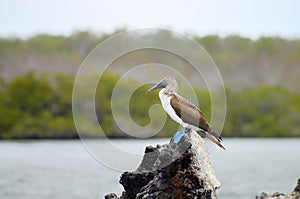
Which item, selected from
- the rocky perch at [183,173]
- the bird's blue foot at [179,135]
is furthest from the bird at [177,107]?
the rocky perch at [183,173]

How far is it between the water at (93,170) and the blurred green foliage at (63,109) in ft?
3.70

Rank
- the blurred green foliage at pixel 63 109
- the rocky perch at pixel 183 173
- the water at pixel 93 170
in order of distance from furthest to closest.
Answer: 1. the blurred green foliage at pixel 63 109
2. the water at pixel 93 170
3. the rocky perch at pixel 183 173

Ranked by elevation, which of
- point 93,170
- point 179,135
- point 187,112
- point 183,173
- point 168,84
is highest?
point 93,170

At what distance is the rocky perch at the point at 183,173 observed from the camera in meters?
9.19

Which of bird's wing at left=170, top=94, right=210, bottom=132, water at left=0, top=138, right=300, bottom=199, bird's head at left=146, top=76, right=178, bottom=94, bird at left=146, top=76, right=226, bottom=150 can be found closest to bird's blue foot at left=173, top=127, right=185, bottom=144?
bird at left=146, top=76, right=226, bottom=150

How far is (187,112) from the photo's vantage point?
9.36 metres

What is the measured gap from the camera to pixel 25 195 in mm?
24203

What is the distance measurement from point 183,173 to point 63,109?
40.9m

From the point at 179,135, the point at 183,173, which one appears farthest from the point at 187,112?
the point at 183,173

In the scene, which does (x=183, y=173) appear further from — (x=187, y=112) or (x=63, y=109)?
(x=63, y=109)

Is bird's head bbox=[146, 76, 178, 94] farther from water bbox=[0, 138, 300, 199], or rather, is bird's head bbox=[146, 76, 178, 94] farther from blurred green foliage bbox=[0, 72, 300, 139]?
blurred green foliage bbox=[0, 72, 300, 139]

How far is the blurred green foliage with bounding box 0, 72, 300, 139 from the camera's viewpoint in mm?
48531

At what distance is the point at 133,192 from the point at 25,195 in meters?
14.7

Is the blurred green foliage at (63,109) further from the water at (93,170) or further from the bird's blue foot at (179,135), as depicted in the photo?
the bird's blue foot at (179,135)
